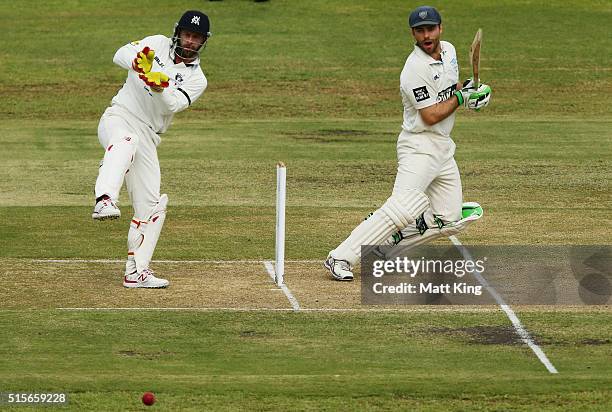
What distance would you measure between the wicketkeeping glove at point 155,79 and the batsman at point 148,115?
0.57 feet

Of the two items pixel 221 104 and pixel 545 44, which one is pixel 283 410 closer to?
pixel 221 104

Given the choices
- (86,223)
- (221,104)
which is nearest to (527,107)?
(221,104)

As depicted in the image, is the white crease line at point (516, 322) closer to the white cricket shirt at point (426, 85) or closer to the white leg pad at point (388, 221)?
the white leg pad at point (388, 221)

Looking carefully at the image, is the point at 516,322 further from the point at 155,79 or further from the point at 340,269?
the point at 155,79

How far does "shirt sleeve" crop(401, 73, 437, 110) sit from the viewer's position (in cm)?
1181

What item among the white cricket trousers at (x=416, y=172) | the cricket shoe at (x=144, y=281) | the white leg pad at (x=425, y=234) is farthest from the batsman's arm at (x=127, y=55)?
the white leg pad at (x=425, y=234)

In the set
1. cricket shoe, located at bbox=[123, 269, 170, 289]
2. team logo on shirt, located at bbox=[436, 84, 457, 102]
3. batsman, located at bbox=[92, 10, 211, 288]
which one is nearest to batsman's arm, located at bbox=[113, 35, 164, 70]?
batsman, located at bbox=[92, 10, 211, 288]

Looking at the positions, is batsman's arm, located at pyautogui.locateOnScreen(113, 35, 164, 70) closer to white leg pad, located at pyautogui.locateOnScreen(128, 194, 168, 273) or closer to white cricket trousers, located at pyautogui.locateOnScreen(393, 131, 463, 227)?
white leg pad, located at pyautogui.locateOnScreen(128, 194, 168, 273)

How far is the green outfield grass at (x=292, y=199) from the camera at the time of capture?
29.8ft

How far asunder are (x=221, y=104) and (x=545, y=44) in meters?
10.1

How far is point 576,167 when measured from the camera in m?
20.5

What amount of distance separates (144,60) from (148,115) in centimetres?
65

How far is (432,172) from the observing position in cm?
1199

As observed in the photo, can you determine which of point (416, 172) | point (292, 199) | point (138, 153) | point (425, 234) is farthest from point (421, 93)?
point (292, 199)
